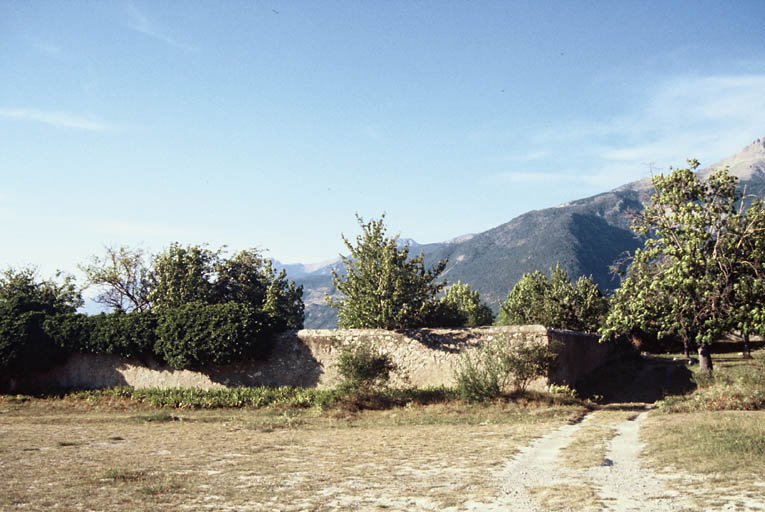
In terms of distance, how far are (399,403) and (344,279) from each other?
7239 millimetres

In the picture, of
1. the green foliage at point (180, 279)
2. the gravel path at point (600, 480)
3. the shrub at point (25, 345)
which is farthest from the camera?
the green foliage at point (180, 279)

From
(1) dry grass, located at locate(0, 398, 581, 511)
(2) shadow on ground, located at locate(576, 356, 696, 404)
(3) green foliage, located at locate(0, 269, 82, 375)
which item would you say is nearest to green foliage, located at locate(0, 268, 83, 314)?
(3) green foliage, located at locate(0, 269, 82, 375)

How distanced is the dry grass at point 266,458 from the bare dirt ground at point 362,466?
3 cm

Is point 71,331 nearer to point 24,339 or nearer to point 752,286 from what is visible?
point 24,339

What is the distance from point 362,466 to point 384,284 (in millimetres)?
14173

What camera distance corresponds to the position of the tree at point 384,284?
2472 cm

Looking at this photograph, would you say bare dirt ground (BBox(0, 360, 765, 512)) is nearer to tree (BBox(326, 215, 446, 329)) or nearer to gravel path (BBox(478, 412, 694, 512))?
gravel path (BBox(478, 412, 694, 512))

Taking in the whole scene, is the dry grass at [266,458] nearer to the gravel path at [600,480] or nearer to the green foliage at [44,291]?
the gravel path at [600,480]

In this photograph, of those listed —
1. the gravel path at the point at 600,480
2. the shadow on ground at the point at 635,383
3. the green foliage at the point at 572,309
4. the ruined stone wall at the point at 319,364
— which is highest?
the green foliage at the point at 572,309

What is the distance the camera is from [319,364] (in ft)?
81.8

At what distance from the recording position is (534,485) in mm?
8812

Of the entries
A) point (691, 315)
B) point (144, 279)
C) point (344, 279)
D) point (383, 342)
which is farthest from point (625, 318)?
point (144, 279)

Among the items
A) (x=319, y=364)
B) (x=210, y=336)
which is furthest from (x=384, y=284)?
(x=210, y=336)

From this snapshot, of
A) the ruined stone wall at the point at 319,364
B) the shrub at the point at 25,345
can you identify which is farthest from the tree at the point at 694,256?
the shrub at the point at 25,345
